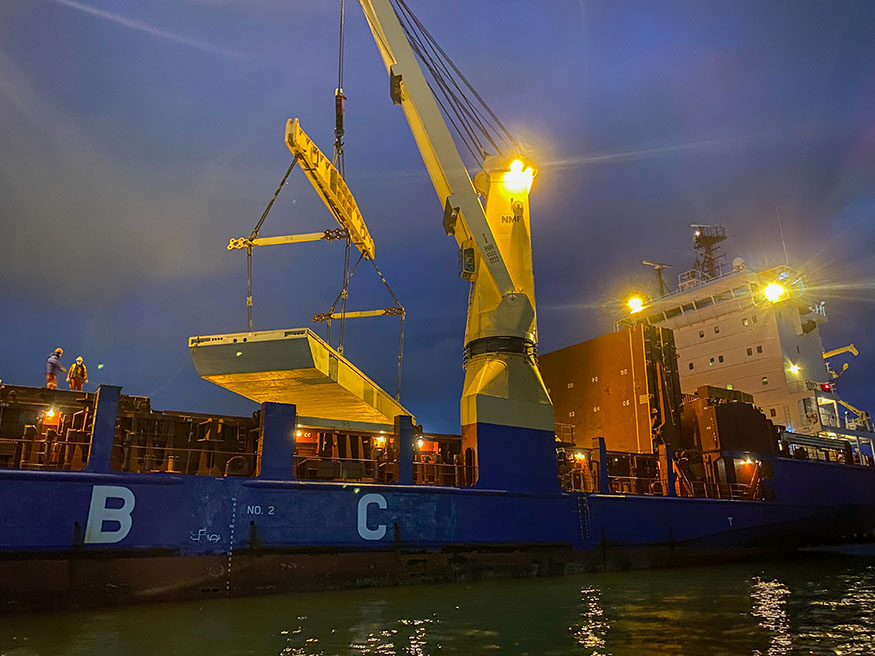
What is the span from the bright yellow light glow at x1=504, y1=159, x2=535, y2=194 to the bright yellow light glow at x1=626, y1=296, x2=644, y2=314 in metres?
15.9

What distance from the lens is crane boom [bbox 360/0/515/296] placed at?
53.5ft

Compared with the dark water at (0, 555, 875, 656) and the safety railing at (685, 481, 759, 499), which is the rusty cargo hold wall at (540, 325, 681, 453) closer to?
the safety railing at (685, 481, 759, 499)

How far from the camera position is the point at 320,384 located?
1428 centimetres

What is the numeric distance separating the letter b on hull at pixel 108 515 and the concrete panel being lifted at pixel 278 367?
371cm

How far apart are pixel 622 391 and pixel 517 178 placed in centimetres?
832

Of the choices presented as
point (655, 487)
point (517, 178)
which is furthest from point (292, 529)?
point (517, 178)

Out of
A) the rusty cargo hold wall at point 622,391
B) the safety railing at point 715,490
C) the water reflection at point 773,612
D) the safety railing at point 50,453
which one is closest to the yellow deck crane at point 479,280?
the rusty cargo hold wall at point 622,391

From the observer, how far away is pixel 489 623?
8.21 metres

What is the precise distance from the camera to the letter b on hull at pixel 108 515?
10.1 metres

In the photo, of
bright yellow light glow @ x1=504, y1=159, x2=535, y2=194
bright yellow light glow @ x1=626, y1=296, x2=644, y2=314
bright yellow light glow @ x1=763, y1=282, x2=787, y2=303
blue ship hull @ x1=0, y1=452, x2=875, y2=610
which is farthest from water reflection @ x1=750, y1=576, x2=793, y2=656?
bright yellow light glow @ x1=626, y1=296, x2=644, y2=314

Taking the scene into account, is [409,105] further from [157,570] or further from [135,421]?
[157,570]

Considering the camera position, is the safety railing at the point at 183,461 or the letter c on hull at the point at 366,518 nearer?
the safety railing at the point at 183,461

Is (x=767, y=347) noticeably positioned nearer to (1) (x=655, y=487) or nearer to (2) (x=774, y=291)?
(2) (x=774, y=291)

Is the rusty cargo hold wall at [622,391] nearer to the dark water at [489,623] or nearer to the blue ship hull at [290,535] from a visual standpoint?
the blue ship hull at [290,535]
